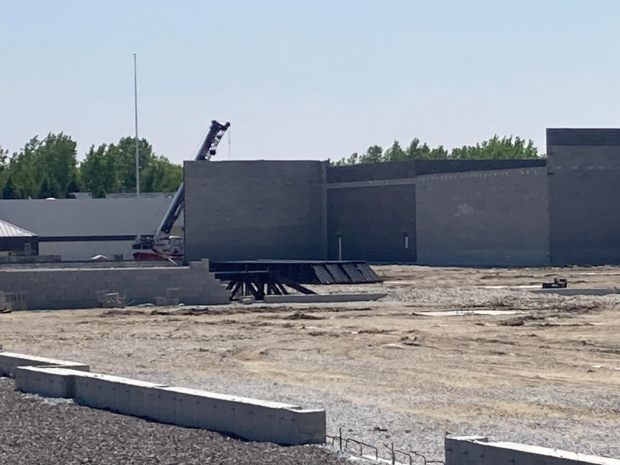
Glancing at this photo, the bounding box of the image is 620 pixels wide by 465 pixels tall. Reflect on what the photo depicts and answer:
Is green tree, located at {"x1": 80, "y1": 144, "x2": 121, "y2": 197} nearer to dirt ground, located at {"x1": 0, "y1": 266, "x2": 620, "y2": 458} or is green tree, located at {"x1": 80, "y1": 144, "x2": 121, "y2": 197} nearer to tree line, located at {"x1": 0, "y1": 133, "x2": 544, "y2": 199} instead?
tree line, located at {"x1": 0, "y1": 133, "x2": 544, "y2": 199}

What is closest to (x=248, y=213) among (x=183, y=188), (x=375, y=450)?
(x=183, y=188)

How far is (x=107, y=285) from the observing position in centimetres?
4069

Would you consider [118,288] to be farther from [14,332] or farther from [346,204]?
[346,204]

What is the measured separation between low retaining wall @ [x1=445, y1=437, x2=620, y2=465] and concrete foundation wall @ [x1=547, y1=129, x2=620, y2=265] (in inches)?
2107

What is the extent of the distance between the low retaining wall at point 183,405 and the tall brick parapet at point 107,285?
1900 centimetres

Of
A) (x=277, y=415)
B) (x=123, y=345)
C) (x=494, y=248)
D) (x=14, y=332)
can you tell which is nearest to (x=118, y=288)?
(x=14, y=332)

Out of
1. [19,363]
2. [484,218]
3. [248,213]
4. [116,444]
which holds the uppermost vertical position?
[248,213]

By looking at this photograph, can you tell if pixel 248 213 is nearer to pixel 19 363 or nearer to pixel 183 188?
pixel 183 188

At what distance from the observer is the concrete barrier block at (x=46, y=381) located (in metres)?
19.6

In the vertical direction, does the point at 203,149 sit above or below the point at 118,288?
above

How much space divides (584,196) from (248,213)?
791 inches

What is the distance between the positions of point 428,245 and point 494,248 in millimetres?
5674

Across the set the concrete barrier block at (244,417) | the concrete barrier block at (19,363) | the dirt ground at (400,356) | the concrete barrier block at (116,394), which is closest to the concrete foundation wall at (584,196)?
the dirt ground at (400,356)

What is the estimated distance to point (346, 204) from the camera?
7850 centimetres
